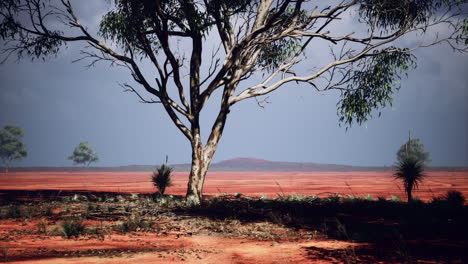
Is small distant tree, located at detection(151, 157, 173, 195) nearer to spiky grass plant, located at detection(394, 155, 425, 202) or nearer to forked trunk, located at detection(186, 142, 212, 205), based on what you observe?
forked trunk, located at detection(186, 142, 212, 205)

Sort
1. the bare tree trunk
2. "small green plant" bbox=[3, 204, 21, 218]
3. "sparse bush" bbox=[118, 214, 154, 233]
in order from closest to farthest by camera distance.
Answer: "sparse bush" bbox=[118, 214, 154, 233] < "small green plant" bbox=[3, 204, 21, 218] < the bare tree trunk

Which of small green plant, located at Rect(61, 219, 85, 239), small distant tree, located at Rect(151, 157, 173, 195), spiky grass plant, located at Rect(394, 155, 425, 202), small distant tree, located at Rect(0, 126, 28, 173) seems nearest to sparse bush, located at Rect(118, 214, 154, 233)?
small green plant, located at Rect(61, 219, 85, 239)

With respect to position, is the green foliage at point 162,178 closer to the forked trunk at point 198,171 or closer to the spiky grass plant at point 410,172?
the forked trunk at point 198,171

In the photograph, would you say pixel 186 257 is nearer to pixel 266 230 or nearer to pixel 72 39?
pixel 266 230

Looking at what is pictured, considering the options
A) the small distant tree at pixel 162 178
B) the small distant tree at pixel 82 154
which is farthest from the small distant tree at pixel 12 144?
the small distant tree at pixel 162 178

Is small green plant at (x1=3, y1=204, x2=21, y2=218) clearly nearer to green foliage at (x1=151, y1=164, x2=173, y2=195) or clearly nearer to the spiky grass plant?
green foliage at (x1=151, y1=164, x2=173, y2=195)

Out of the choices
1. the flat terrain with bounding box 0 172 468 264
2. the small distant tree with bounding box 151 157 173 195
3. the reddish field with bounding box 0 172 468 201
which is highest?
the small distant tree with bounding box 151 157 173 195

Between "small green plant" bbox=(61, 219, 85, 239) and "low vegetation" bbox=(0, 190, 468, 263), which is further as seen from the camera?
"small green plant" bbox=(61, 219, 85, 239)

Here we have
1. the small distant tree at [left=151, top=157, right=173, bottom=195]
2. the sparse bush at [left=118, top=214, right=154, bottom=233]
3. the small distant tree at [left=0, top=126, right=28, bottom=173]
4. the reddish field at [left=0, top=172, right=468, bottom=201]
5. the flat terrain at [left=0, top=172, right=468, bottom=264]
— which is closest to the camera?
the flat terrain at [left=0, top=172, right=468, bottom=264]

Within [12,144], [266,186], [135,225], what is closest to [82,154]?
[12,144]

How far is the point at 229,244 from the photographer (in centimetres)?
748

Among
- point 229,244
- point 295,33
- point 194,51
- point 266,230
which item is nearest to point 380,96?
point 295,33

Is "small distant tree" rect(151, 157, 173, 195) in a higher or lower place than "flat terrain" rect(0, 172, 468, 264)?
higher

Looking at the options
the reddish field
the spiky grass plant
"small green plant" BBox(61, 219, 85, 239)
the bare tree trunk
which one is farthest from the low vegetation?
the spiky grass plant
